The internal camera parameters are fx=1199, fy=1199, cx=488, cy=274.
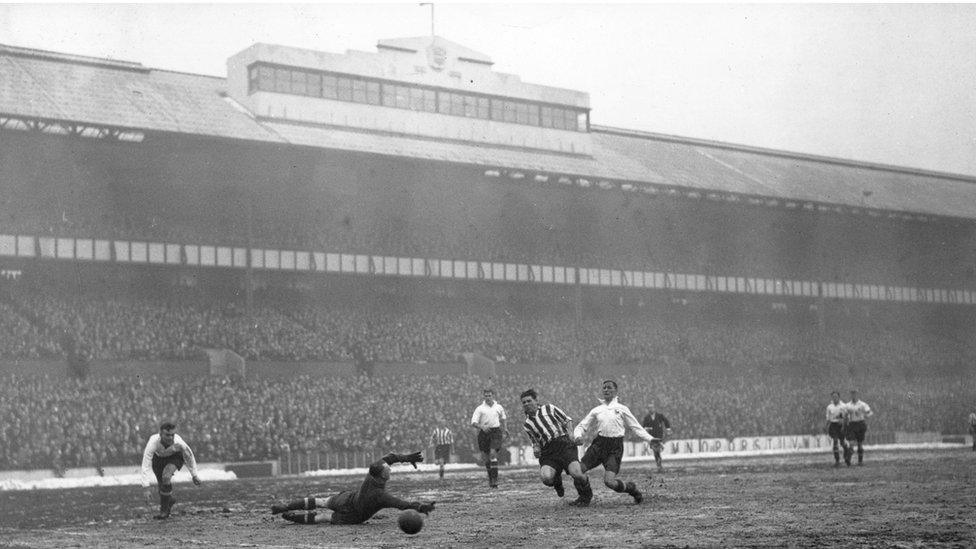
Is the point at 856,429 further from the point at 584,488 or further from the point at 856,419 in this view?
the point at 584,488

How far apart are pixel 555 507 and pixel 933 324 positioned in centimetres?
6275

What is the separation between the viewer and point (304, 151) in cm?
5200

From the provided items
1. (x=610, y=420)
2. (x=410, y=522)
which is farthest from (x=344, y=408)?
(x=410, y=522)

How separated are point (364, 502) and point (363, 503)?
28mm

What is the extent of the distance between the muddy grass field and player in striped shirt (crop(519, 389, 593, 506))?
470 millimetres

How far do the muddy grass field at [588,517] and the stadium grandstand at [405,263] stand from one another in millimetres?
13452

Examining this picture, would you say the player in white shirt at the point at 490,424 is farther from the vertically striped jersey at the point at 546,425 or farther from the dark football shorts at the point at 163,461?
the dark football shorts at the point at 163,461

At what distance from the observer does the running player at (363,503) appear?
16.2 meters

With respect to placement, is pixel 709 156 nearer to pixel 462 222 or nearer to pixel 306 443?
pixel 462 222

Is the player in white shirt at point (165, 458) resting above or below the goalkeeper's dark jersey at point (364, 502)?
above

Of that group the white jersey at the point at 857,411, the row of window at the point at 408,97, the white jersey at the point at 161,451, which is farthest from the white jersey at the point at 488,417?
the row of window at the point at 408,97

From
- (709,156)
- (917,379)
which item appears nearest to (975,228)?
(917,379)

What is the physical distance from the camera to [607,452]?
20.1 metres

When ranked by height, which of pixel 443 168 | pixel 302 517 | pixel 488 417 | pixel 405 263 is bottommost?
pixel 302 517
